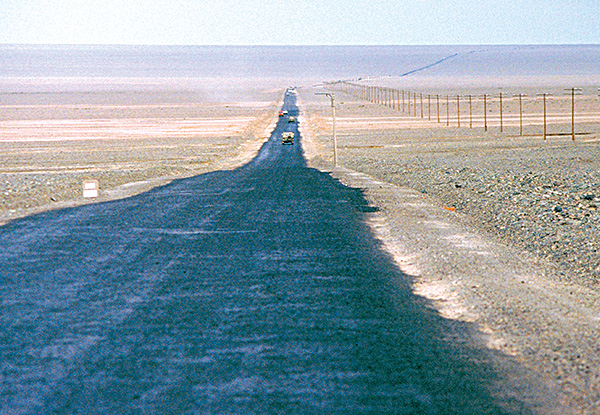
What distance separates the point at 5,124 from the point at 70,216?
76.6 meters

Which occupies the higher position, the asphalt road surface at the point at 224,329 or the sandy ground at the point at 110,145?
the sandy ground at the point at 110,145

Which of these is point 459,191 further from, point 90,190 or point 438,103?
point 438,103

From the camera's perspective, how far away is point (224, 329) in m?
9.35

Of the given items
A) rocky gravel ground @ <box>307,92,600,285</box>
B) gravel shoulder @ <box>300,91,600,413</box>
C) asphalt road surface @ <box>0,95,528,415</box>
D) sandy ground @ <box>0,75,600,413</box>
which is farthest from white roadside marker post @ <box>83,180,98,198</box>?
rocky gravel ground @ <box>307,92,600,285</box>

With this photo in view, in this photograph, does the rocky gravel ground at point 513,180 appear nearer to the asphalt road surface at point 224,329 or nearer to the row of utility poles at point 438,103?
the row of utility poles at point 438,103

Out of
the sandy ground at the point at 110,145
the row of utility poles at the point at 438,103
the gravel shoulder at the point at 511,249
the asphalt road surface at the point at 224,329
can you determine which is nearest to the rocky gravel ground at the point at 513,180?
the gravel shoulder at the point at 511,249

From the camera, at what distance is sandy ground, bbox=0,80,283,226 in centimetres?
2972

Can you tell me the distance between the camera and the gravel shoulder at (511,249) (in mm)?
8453

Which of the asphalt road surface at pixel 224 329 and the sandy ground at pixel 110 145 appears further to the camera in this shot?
the sandy ground at pixel 110 145

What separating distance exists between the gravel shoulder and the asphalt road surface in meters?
0.56

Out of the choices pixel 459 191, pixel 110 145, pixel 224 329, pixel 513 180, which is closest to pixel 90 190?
pixel 459 191

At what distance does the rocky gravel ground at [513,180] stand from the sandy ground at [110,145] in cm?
986

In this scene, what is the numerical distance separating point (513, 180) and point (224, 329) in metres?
22.5

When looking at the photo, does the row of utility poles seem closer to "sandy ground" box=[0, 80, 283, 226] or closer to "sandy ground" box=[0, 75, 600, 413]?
"sandy ground" box=[0, 75, 600, 413]
